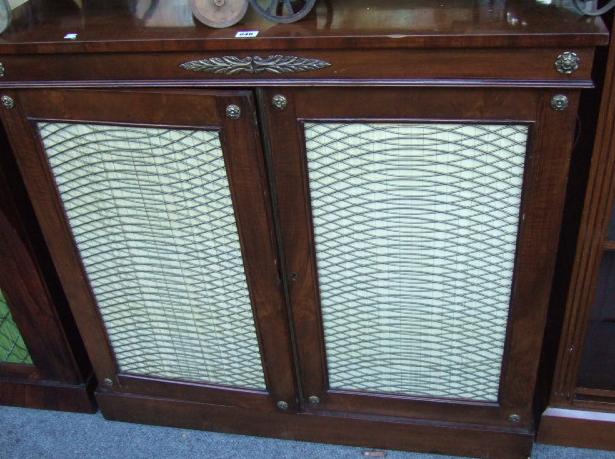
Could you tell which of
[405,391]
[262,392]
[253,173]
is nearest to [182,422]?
[262,392]

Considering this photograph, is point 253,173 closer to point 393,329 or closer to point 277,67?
point 277,67

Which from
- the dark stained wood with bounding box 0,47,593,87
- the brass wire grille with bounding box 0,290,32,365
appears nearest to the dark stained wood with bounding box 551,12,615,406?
the dark stained wood with bounding box 0,47,593,87

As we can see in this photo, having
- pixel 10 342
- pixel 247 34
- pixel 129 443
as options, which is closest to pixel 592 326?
pixel 247 34

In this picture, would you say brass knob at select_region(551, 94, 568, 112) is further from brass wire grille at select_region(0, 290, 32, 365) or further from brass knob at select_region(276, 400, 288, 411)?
brass wire grille at select_region(0, 290, 32, 365)

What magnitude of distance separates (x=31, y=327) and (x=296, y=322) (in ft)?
2.03

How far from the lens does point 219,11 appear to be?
1.11m

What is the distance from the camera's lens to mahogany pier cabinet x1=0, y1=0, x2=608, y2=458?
1.07 metres

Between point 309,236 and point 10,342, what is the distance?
0.82m

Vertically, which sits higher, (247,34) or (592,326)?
(247,34)

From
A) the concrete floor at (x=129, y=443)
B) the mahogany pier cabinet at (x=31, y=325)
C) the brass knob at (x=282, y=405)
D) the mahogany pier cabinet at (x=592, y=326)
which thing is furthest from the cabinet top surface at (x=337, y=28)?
the concrete floor at (x=129, y=443)

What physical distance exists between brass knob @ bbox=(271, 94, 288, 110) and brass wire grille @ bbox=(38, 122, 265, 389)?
0.39 feet

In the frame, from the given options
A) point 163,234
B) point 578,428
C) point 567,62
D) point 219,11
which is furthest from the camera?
point 578,428

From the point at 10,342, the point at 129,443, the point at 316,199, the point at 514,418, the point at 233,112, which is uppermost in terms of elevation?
the point at 233,112

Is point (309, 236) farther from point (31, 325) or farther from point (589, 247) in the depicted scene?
point (31, 325)
